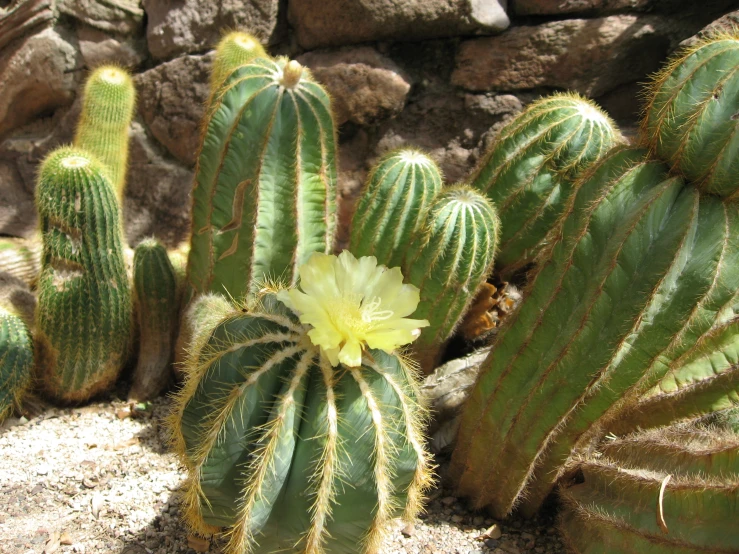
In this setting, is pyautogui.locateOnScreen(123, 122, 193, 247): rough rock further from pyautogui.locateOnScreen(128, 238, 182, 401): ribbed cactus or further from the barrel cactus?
the barrel cactus

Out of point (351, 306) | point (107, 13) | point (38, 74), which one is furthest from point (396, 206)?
point (38, 74)

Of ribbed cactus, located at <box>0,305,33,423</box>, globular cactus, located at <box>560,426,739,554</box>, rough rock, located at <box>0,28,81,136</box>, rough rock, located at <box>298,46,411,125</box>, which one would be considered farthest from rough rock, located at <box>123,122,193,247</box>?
globular cactus, located at <box>560,426,739,554</box>

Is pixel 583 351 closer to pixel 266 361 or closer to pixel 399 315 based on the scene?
pixel 399 315

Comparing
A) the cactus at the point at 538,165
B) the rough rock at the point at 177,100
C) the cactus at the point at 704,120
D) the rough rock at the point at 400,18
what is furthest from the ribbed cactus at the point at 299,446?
the rough rock at the point at 177,100

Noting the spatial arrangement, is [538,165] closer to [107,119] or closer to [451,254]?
[451,254]

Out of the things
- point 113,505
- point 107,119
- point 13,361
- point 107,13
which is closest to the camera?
point 113,505

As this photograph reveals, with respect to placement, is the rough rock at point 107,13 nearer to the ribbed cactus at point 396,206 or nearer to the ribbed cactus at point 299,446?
the ribbed cactus at point 396,206
